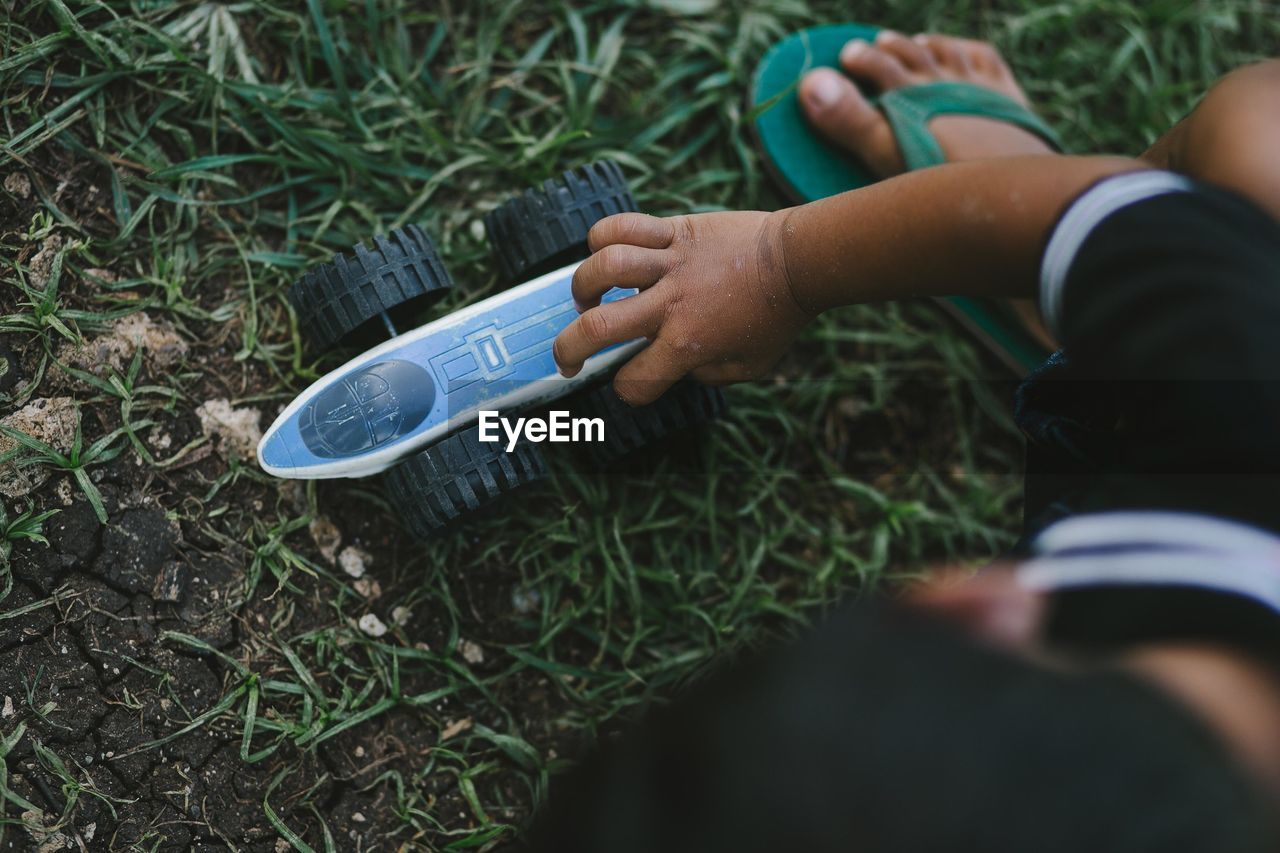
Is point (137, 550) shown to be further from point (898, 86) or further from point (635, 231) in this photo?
point (898, 86)

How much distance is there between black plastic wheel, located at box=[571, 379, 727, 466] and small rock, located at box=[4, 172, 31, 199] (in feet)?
3.31

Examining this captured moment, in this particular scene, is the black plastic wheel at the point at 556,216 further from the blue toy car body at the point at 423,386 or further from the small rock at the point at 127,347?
the small rock at the point at 127,347

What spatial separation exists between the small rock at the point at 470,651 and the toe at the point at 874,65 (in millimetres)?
1421

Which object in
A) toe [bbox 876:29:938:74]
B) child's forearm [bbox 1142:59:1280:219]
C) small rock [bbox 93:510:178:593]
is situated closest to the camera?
child's forearm [bbox 1142:59:1280:219]

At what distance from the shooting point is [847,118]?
1.86 metres

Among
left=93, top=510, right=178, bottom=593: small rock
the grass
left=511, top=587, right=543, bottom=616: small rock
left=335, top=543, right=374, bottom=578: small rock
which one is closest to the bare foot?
the grass

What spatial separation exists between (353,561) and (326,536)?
7 cm

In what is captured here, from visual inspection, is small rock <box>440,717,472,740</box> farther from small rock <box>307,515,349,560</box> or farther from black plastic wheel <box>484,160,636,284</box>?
black plastic wheel <box>484,160,636,284</box>

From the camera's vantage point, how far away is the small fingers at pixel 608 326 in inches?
54.8

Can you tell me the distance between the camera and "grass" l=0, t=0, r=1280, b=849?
1.54 m

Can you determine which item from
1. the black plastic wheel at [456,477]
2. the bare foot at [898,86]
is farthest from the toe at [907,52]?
the black plastic wheel at [456,477]

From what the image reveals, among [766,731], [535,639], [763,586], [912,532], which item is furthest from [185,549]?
[912,532]

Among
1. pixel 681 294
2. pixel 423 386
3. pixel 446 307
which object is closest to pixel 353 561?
pixel 423 386

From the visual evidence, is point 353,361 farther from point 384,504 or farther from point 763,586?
point 763,586
